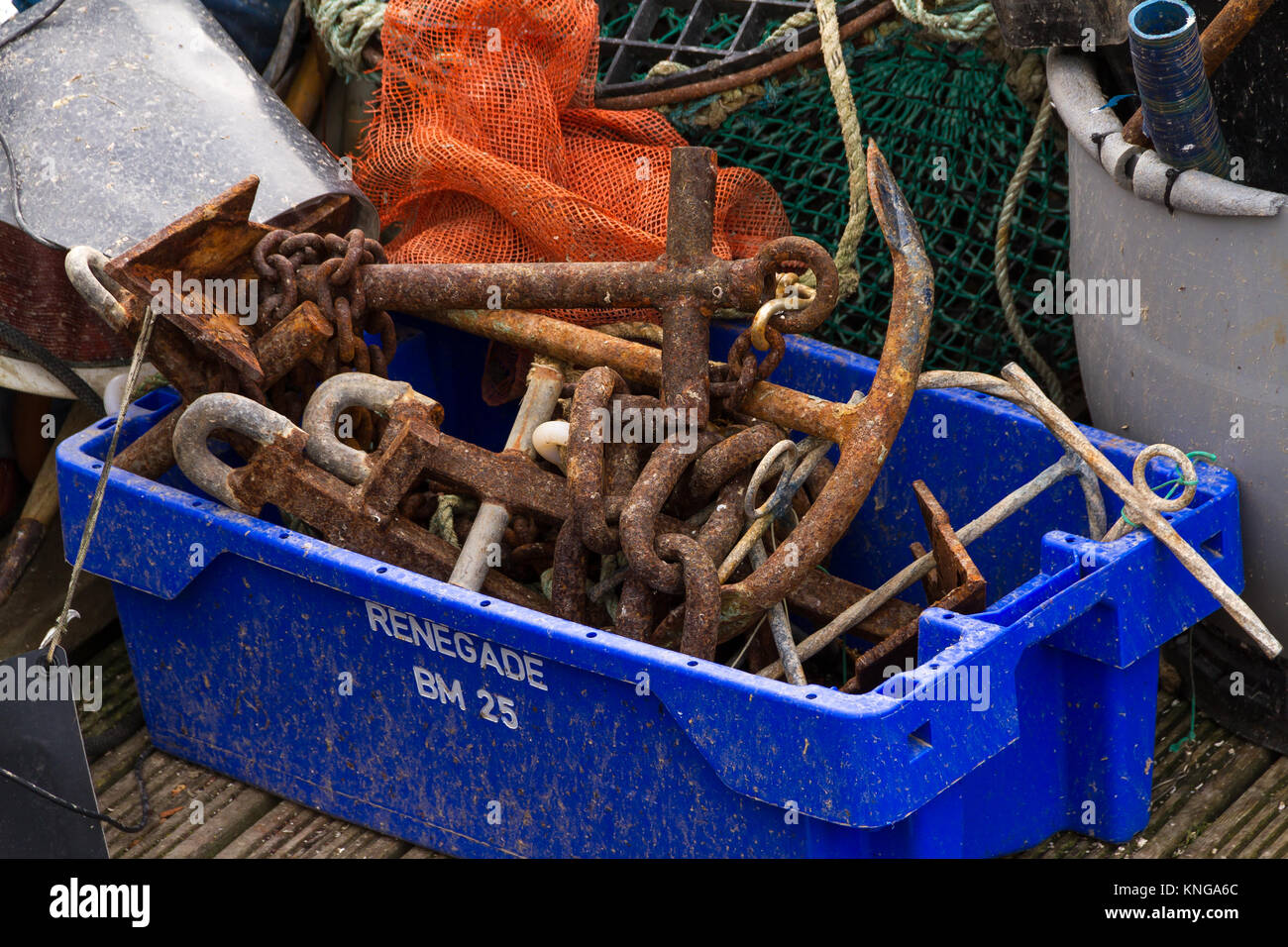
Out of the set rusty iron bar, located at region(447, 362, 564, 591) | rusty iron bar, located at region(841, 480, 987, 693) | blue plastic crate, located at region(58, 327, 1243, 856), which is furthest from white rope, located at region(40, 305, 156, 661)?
rusty iron bar, located at region(841, 480, 987, 693)

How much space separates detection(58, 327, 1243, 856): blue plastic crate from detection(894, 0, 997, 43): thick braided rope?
1.92 ft

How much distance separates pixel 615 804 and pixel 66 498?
1.04 metres

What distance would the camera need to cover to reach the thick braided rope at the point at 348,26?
327cm

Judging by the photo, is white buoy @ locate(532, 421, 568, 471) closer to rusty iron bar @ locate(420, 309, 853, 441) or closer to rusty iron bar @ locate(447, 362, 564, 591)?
rusty iron bar @ locate(447, 362, 564, 591)

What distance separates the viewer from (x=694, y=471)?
2467mm

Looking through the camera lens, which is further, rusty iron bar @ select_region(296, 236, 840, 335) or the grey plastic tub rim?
rusty iron bar @ select_region(296, 236, 840, 335)

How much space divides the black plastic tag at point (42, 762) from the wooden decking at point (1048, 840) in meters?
0.29

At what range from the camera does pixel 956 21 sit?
2914 millimetres

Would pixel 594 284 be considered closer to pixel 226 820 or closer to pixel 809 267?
pixel 809 267

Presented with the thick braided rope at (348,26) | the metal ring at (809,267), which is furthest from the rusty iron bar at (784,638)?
the thick braided rope at (348,26)

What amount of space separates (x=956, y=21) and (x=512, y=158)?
2.67 feet

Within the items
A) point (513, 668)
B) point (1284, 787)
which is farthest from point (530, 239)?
point (1284, 787)

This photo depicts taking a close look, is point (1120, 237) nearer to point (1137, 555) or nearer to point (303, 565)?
point (1137, 555)

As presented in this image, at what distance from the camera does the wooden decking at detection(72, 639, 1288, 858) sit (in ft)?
8.34
